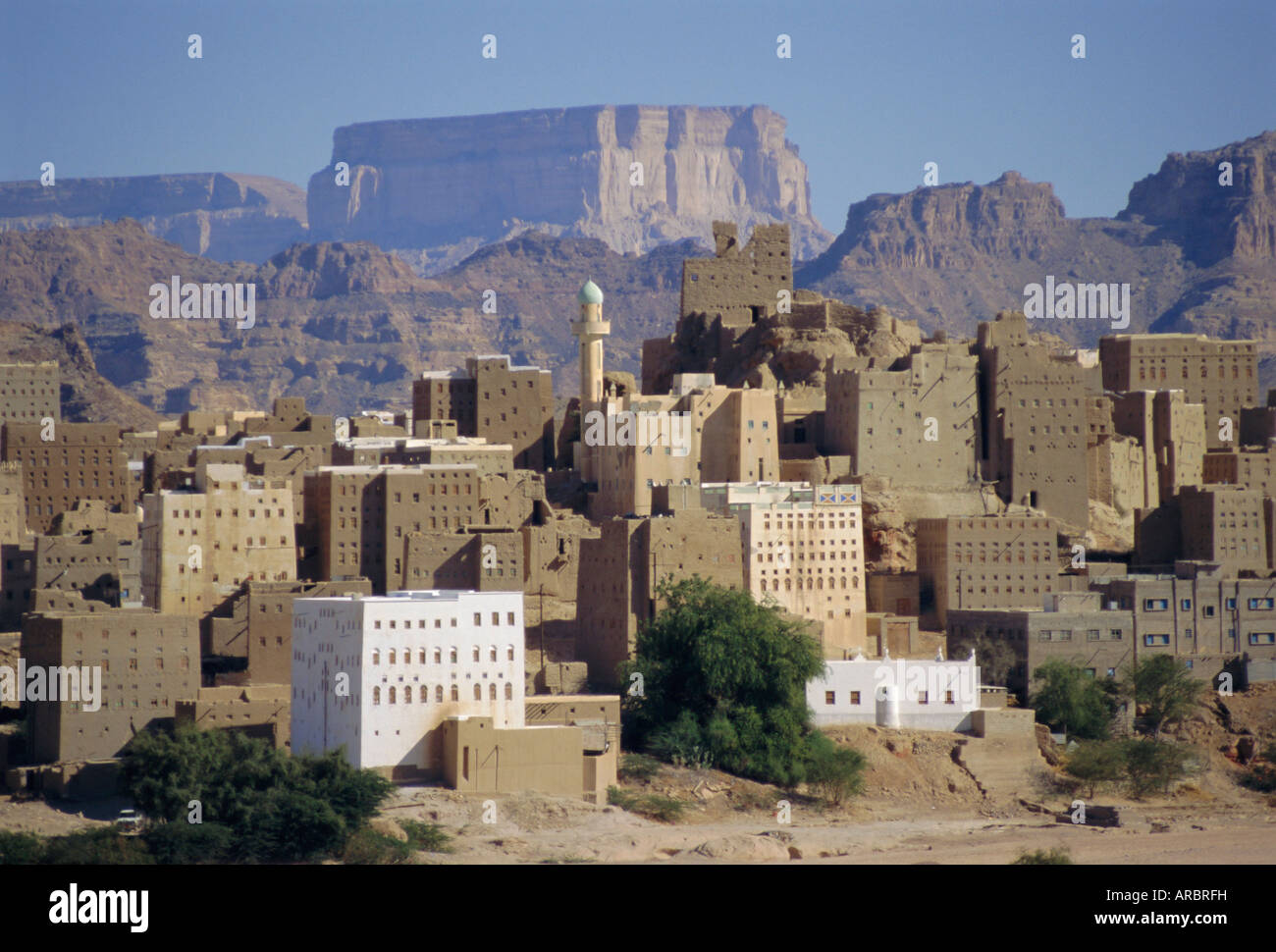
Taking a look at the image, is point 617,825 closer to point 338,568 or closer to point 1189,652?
point 338,568

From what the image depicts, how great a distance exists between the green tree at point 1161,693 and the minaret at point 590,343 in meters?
32.7

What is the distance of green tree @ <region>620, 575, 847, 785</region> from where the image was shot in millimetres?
97000

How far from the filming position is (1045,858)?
279 ft

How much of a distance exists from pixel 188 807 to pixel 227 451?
4088cm

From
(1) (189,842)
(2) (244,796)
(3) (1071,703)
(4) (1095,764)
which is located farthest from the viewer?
(3) (1071,703)

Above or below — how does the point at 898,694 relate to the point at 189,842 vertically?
above
